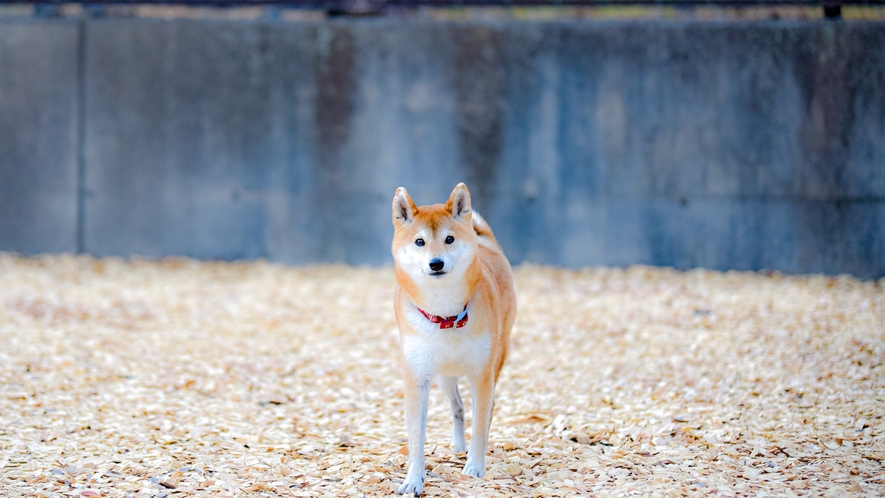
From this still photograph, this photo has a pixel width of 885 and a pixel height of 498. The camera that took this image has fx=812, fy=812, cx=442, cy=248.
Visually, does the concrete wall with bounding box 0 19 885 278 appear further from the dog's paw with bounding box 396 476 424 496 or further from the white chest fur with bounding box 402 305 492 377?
the dog's paw with bounding box 396 476 424 496

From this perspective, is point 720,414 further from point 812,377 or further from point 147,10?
point 147,10

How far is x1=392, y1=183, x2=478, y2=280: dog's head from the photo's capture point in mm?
3512

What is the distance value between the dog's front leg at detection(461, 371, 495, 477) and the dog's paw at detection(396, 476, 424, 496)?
10.1 inches

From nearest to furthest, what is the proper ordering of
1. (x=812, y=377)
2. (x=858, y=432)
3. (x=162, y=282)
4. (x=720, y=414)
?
(x=858, y=432) < (x=720, y=414) < (x=812, y=377) < (x=162, y=282)

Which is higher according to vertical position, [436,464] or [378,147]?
[378,147]

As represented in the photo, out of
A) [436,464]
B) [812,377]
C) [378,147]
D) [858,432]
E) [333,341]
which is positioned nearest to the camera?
[436,464]

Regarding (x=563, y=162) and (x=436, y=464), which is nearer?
(x=436, y=464)

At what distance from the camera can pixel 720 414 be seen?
455 centimetres

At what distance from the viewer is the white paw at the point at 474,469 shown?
3.74 meters

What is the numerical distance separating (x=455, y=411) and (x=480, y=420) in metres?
0.42

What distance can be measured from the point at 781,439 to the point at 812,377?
120cm

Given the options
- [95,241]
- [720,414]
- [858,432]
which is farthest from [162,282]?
[858,432]

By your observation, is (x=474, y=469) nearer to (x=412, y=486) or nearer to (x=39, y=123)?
(x=412, y=486)

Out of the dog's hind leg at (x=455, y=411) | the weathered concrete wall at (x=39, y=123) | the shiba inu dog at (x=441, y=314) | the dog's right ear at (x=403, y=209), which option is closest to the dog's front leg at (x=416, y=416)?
the shiba inu dog at (x=441, y=314)
